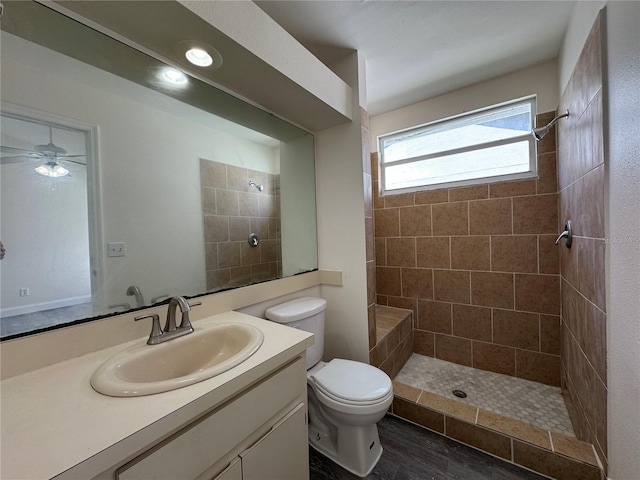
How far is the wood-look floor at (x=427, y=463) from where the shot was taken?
1232mm

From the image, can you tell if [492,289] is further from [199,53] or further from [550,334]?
[199,53]

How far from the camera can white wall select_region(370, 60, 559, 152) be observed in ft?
5.81

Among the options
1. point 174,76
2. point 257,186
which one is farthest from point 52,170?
point 257,186

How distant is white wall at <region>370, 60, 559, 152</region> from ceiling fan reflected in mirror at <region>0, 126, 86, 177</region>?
232 cm

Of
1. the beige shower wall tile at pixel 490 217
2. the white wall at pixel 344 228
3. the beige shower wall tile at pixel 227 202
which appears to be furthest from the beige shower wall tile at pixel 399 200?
the beige shower wall tile at pixel 227 202

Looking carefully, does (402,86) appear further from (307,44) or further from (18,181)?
(18,181)

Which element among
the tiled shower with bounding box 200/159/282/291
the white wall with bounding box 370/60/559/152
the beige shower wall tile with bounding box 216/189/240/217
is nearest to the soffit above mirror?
the tiled shower with bounding box 200/159/282/291

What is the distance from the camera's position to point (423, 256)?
2275mm

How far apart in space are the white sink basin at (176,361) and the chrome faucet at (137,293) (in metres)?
0.24

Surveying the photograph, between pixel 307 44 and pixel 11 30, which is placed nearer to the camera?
pixel 11 30

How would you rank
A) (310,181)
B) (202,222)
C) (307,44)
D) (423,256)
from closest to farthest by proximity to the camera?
(202,222)
(307,44)
(310,181)
(423,256)

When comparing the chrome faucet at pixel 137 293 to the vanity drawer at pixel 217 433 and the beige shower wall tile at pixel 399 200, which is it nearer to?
the vanity drawer at pixel 217 433

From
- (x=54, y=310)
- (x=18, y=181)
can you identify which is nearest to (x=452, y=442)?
(x=54, y=310)

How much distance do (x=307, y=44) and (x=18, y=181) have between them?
5.32 ft
